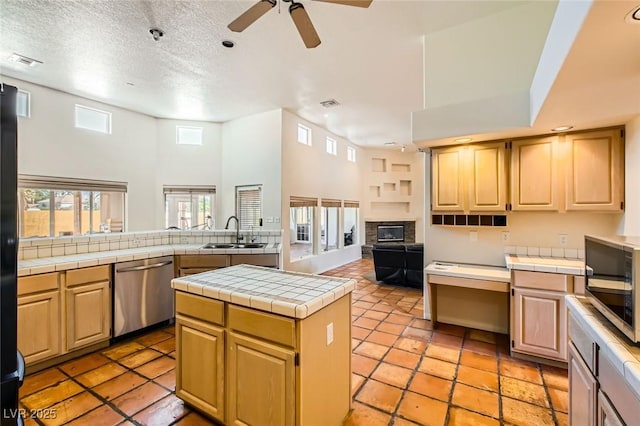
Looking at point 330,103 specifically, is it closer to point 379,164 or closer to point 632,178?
point 632,178

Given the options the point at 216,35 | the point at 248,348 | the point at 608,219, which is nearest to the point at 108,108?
the point at 216,35

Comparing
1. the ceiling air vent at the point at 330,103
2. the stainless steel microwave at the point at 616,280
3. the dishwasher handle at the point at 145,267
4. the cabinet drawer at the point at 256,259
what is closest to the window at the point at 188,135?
the ceiling air vent at the point at 330,103

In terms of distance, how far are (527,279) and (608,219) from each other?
3.57ft

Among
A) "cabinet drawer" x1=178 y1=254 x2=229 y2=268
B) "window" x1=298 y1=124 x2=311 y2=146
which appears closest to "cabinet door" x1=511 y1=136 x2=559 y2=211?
"cabinet drawer" x1=178 y1=254 x2=229 y2=268

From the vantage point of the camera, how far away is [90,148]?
488 centimetres

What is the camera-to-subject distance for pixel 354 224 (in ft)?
29.0

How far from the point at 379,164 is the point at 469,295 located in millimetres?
6380

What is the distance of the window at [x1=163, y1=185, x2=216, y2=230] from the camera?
6.09 m

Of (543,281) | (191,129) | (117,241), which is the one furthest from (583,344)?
(191,129)

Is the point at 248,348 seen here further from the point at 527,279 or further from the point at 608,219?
the point at 608,219

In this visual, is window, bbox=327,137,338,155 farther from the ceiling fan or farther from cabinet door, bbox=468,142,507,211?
the ceiling fan

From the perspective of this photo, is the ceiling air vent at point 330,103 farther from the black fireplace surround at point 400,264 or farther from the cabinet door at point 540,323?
the cabinet door at point 540,323

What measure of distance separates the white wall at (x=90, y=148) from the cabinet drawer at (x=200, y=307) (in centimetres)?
404

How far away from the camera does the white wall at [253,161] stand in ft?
17.8
